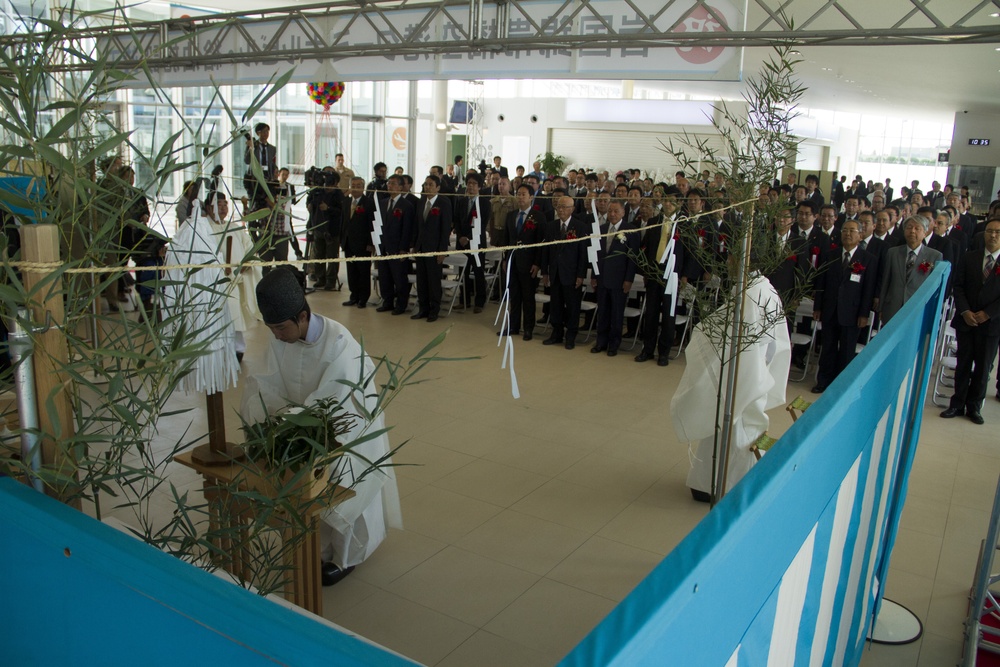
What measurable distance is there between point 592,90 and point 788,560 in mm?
29045

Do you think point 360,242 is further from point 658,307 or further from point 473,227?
point 658,307

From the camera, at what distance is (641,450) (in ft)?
18.4

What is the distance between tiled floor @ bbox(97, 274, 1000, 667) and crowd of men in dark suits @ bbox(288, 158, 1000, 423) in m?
0.76

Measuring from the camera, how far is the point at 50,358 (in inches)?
47.8

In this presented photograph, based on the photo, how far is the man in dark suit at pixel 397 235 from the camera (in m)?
9.70

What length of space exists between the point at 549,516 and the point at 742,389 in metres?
1.27

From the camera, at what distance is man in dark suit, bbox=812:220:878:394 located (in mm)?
7102

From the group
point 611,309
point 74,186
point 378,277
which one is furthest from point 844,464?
point 378,277

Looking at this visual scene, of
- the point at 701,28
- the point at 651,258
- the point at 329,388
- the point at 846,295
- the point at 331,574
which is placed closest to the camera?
the point at 329,388

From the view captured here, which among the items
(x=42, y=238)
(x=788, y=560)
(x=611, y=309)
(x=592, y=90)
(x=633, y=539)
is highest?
(x=592, y=90)

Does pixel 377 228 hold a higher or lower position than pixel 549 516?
higher

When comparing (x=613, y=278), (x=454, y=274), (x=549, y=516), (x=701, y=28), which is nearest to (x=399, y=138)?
(x=454, y=274)

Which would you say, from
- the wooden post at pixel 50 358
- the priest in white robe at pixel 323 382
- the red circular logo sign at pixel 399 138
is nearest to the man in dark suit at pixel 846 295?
the priest in white robe at pixel 323 382

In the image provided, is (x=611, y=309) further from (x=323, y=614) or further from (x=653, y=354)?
(x=323, y=614)
